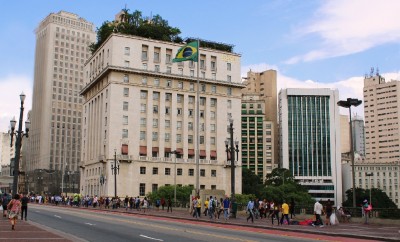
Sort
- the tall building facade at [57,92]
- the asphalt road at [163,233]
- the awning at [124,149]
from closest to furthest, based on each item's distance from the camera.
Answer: the asphalt road at [163,233]
the awning at [124,149]
the tall building facade at [57,92]

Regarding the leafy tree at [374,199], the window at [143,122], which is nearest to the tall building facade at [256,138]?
the leafy tree at [374,199]

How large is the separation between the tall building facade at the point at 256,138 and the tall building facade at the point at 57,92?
5780 centimetres

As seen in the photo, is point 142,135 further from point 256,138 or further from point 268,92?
point 268,92

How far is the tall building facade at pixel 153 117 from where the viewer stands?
88.5 metres

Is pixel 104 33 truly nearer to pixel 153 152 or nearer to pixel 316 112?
pixel 153 152

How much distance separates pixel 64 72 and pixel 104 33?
80.0 metres

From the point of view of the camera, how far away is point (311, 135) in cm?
17950

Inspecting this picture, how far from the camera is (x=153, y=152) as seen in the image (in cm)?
9138

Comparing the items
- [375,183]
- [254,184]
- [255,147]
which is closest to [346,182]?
[375,183]

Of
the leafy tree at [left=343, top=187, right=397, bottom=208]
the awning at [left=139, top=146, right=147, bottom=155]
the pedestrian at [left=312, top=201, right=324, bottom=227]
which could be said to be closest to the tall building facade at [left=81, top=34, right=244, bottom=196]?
the awning at [left=139, top=146, right=147, bottom=155]

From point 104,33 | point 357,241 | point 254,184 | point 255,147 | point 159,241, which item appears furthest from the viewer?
point 255,147

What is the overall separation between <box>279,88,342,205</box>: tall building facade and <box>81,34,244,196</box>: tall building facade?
80.3m

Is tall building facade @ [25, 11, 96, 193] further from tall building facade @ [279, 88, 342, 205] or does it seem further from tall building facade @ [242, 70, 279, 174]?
tall building facade @ [279, 88, 342, 205]

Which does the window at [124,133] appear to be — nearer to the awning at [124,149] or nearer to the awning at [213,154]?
the awning at [124,149]
